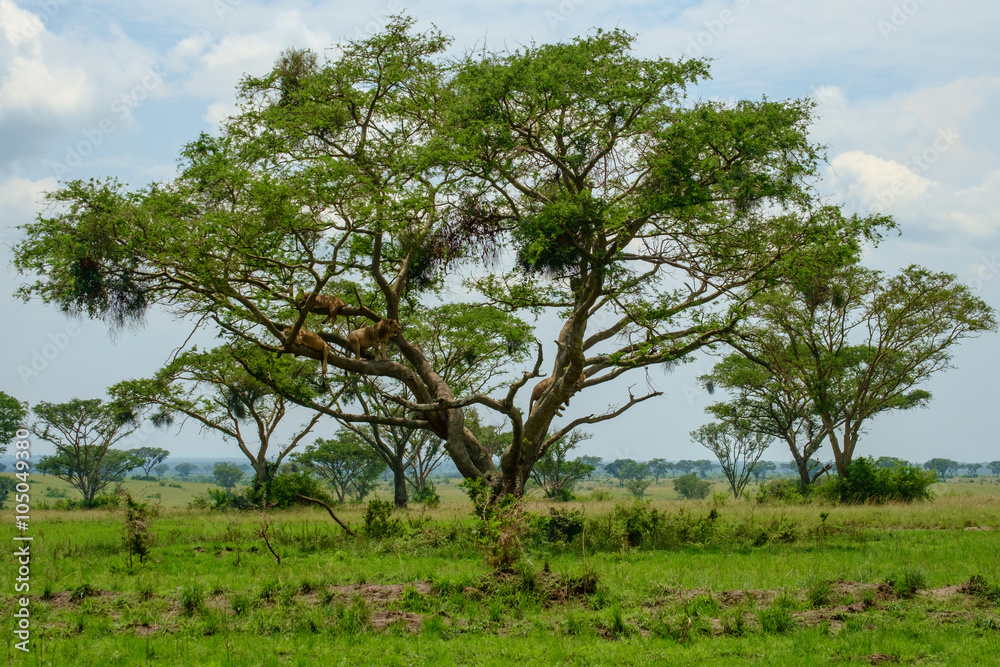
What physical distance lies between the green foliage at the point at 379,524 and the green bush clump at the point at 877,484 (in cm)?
1739

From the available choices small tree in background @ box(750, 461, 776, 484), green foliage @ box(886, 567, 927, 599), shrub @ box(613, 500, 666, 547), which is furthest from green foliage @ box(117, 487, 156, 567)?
small tree in background @ box(750, 461, 776, 484)

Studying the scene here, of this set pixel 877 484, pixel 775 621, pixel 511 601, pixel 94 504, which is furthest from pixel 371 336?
pixel 94 504

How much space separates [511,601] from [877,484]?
21747 millimetres

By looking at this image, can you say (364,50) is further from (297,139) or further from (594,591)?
(594,591)

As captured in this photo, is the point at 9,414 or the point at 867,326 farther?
the point at 9,414

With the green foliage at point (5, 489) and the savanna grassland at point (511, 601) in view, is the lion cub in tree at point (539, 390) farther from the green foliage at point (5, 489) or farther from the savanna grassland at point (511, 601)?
the green foliage at point (5, 489)

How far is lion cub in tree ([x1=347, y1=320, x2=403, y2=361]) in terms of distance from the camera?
16.9 meters

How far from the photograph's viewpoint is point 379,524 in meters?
16.4

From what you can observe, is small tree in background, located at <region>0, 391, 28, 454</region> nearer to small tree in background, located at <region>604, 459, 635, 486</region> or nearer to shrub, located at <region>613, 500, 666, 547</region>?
shrub, located at <region>613, 500, 666, 547</region>

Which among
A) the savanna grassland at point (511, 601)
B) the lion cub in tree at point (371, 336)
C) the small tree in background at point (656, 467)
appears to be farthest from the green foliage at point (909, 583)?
the small tree in background at point (656, 467)

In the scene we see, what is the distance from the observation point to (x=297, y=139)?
17688 millimetres

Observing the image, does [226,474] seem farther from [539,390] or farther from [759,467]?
[539,390]

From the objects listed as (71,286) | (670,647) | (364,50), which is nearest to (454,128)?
(364,50)

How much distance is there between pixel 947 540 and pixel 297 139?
16312 millimetres
